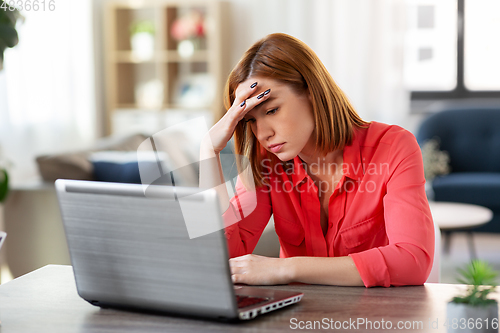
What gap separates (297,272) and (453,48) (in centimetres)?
388

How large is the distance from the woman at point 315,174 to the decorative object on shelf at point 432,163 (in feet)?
8.07

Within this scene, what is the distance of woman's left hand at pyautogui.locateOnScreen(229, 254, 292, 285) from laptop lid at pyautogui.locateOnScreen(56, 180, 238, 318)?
185 millimetres

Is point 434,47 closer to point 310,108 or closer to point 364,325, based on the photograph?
point 310,108

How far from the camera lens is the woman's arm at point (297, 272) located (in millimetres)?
916

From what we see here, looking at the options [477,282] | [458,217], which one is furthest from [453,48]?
[477,282]

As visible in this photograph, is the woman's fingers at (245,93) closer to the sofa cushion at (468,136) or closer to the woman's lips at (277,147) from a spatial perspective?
the woman's lips at (277,147)

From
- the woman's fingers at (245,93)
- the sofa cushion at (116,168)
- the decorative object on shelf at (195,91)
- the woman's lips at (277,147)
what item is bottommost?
the sofa cushion at (116,168)

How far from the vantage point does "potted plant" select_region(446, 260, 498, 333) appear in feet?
2.15

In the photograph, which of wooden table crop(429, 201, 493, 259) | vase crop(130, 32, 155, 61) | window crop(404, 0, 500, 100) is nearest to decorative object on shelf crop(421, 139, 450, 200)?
wooden table crop(429, 201, 493, 259)

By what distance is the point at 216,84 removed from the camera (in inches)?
170

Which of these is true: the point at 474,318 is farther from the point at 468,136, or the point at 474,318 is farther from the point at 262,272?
the point at 468,136

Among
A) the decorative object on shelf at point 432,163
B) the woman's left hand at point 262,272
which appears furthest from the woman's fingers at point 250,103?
the decorative object on shelf at point 432,163

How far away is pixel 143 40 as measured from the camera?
14.5 ft

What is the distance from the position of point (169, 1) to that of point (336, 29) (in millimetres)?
1376
